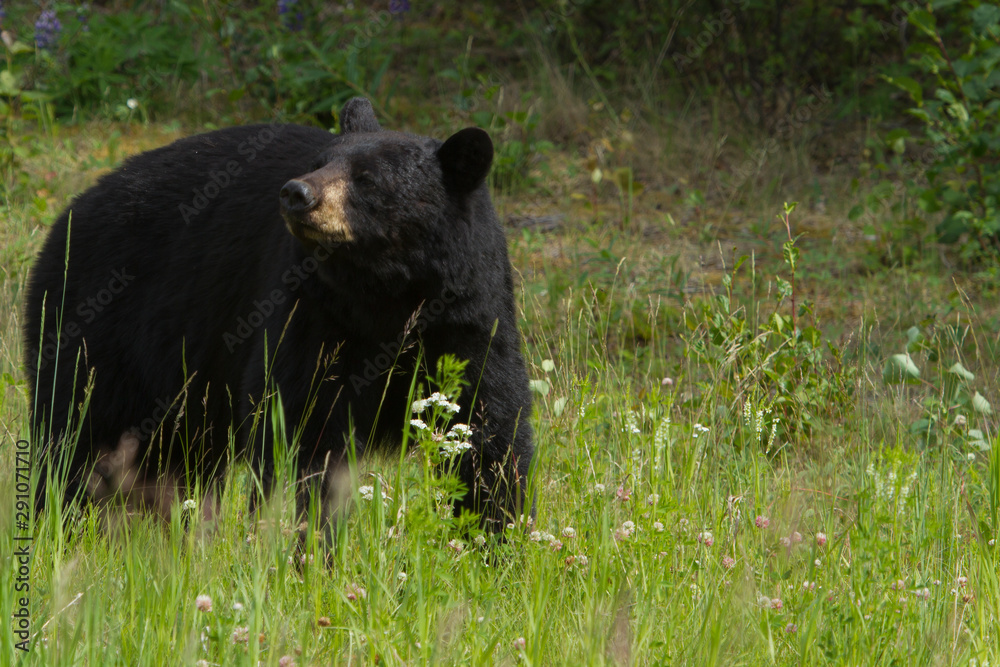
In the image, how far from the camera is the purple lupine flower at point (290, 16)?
7.32 metres

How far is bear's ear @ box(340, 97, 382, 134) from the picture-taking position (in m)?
3.28

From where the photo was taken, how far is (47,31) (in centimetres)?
760

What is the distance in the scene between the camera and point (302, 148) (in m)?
3.51

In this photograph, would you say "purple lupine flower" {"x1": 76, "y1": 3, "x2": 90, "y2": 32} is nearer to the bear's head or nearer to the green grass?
the green grass

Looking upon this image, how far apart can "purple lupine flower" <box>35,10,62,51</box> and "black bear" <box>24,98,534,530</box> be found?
4.52 metres

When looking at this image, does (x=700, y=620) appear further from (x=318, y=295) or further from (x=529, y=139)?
(x=529, y=139)

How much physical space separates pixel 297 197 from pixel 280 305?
19.5 inches

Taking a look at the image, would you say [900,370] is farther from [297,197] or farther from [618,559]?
[297,197]

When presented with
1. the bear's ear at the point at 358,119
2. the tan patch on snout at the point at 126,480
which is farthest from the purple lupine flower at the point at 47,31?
the bear's ear at the point at 358,119

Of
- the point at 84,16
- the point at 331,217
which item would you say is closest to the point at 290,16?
the point at 84,16

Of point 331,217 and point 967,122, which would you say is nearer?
point 331,217

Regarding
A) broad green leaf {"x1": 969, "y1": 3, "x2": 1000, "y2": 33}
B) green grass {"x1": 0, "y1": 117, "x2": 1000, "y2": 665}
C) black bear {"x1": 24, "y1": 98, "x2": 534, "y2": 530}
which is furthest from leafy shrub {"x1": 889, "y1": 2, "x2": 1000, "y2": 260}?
black bear {"x1": 24, "y1": 98, "x2": 534, "y2": 530}

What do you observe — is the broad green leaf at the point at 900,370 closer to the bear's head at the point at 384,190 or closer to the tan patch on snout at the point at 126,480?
the bear's head at the point at 384,190

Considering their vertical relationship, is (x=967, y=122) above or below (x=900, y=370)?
above
